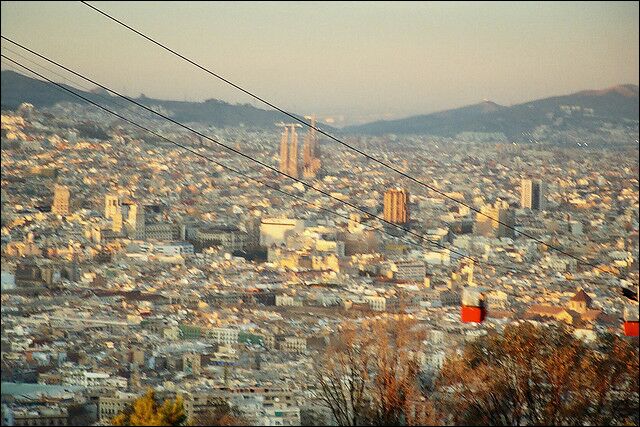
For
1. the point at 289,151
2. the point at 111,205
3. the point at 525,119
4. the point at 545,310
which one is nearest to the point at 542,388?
the point at 545,310

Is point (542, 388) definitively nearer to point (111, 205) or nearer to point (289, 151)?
point (111, 205)

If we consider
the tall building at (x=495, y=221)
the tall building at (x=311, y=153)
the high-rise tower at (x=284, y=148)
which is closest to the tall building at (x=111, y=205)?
the high-rise tower at (x=284, y=148)

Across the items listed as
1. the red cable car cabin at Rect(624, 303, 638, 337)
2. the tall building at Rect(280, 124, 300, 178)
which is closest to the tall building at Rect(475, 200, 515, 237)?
the tall building at Rect(280, 124, 300, 178)

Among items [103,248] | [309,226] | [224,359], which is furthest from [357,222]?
[224,359]

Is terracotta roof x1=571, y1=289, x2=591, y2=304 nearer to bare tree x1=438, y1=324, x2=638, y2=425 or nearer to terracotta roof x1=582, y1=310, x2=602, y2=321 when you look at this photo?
terracotta roof x1=582, y1=310, x2=602, y2=321

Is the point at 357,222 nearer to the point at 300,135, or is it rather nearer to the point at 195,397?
the point at 300,135

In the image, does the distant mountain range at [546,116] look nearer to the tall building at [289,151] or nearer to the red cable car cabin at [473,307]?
the tall building at [289,151]

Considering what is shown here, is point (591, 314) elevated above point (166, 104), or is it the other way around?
point (166, 104)
